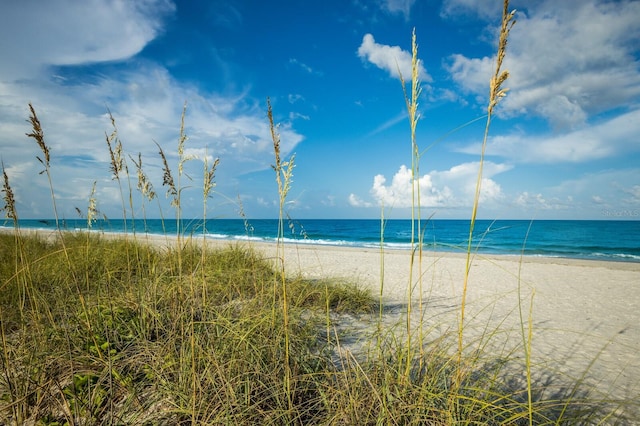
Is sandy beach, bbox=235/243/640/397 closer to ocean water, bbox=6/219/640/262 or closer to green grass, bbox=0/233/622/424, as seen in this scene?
green grass, bbox=0/233/622/424

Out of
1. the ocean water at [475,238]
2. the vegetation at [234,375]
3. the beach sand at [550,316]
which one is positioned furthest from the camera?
the beach sand at [550,316]

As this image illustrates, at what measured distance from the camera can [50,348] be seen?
2588 millimetres

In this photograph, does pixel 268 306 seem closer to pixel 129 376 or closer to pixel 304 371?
pixel 304 371

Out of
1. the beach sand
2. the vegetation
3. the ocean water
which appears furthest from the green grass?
the ocean water

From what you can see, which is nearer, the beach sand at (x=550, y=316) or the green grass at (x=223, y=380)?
the green grass at (x=223, y=380)

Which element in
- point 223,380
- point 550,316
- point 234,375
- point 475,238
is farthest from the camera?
point 475,238

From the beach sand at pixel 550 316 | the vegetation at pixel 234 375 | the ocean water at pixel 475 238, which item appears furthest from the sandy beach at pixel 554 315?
the ocean water at pixel 475 238

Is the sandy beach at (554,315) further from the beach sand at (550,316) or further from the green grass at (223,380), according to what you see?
the green grass at (223,380)

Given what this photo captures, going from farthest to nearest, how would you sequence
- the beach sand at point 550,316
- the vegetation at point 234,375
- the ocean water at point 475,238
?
the beach sand at point 550,316, the ocean water at point 475,238, the vegetation at point 234,375

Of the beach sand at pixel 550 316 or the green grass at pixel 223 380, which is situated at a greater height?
the green grass at pixel 223 380

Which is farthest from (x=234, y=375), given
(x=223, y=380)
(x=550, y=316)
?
(x=550, y=316)

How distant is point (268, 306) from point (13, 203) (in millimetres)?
2312

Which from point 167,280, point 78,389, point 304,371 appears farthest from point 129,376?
point 167,280

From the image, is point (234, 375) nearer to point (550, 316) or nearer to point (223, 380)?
point (223, 380)
